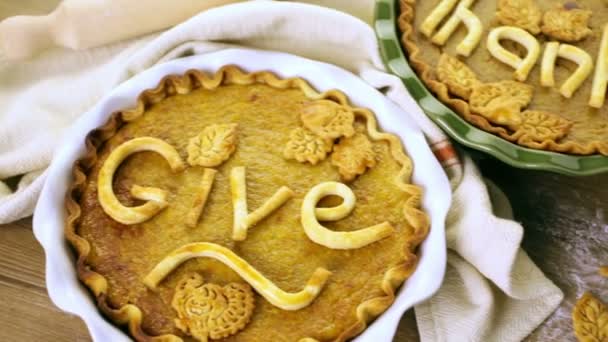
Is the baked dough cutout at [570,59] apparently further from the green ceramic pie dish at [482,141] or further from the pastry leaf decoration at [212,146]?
the pastry leaf decoration at [212,146]

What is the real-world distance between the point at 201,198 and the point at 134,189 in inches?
7.1

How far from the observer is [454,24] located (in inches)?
77.1

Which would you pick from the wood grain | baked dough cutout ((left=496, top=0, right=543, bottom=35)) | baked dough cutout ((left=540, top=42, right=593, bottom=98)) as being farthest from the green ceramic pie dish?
the wood grain

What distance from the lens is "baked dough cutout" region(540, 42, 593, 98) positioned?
1816 mm

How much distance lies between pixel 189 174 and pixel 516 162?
875mm

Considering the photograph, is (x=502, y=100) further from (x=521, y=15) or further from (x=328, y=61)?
(x=328, y=61)

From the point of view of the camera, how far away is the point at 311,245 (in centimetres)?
157

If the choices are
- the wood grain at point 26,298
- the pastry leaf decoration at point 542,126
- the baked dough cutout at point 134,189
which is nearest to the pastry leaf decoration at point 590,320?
the pastry leaf decoration at point 542,126

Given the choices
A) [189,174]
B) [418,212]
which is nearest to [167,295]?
[189,174]

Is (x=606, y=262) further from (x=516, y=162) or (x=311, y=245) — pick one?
(x=311, y=245)

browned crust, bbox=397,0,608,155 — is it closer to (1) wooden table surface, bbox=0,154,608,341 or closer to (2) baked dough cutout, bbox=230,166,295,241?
(1) wooden table surface, bbox=0,154,608,341

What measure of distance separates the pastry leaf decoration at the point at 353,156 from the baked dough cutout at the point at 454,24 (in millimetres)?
437

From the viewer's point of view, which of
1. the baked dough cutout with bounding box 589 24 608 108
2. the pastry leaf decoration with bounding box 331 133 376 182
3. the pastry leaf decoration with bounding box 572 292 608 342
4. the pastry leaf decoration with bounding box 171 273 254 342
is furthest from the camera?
the baked dough cutout with bounding box 589 24 608 108

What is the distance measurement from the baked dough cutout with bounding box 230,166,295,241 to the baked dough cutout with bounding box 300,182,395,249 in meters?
0.06
